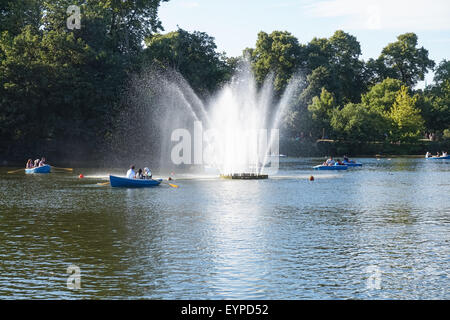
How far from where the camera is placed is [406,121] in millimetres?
148375

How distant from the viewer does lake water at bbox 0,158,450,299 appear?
19.4 meters

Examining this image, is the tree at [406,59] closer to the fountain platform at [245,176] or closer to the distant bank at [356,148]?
the distant bank at [356,148]

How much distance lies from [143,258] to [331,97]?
133m

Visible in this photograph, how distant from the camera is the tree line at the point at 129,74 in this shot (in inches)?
3868

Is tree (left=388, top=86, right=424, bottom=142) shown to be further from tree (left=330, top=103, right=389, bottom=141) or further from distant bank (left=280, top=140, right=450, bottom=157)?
tree (left=330, top=103, right=389, bottom=141)

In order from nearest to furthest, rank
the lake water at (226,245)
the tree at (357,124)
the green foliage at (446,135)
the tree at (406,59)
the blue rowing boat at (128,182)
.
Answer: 1. the lake water at (226,245)
2. the blue rowing boat at (128,182)
3. the tree at (357,124)
4. the green foliage at (446,135)
5. the tree at (406,59)

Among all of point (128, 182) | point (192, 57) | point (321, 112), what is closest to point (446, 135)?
point (321, 112)

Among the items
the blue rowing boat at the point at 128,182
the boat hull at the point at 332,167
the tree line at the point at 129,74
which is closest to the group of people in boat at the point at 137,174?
the blue rowing boat at the point at 128,182

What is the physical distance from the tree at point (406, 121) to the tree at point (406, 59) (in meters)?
37.5

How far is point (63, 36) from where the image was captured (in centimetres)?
10181

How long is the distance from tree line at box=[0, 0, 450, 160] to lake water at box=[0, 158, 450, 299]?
53.2 m

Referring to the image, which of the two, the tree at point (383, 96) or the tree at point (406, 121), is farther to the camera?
the tree at point (383, 96)

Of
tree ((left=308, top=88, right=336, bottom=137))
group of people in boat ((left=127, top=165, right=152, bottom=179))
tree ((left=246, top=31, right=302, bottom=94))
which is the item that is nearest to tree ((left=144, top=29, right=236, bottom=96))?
tree ((left=308, top=88, right=336, bottom=137))

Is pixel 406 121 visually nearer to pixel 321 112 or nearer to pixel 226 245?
pixel 321 112
